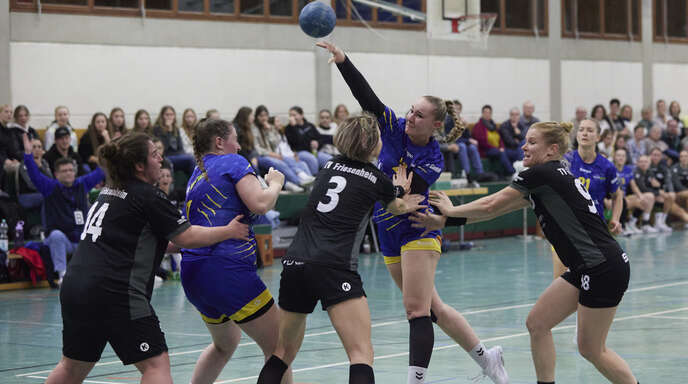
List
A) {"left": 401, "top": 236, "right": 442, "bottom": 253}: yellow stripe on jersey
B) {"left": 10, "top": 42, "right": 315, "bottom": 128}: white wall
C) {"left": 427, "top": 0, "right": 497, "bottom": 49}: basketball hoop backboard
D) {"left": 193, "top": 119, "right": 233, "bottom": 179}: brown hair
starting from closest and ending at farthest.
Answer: {"left": 193, "top": 119, "right": 233, "bottom": 179}: brown hair < {"left": 401, "top": 236, "right": 442, "bottom": 253}: yellow stripe on jersey < {"left": 10, "top": 42, "right": 315, "bottom": 128}: white wall < {"left": 427, "top": 0, "right": 497, "bottom": 49}: basketball hoop backboard

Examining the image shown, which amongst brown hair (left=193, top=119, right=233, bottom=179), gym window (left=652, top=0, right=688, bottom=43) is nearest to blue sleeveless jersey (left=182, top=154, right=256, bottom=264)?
brown hair (left=193, top=119, right=233, bottom=179)

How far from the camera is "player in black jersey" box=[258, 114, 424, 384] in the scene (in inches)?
246

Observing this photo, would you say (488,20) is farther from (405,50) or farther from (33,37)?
(33,37)

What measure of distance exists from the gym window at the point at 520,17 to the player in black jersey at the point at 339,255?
70.2 ft

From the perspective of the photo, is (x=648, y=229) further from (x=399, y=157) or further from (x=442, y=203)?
(x=442, y=203)

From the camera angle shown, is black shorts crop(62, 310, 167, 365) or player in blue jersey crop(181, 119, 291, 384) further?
player in blue jersey crop(181, 119, 291, 384)

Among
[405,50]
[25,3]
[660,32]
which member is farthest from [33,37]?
[660,32]

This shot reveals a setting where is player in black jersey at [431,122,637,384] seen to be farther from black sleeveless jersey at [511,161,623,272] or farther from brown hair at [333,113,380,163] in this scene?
brown hair at [333,113,380,163]

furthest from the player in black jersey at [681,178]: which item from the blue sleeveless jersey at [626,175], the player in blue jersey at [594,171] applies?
the player in blue jersey at [594,171]

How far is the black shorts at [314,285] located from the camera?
6273mm

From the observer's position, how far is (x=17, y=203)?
16.1m

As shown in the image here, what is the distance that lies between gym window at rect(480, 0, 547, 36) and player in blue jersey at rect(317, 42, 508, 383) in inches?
789

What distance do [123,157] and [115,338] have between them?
957mm

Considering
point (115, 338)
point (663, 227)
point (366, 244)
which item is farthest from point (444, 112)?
point (663, 227)
